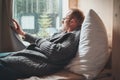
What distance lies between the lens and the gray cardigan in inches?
67.2

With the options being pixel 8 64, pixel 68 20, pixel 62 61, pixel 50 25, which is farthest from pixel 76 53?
pixel 50 25

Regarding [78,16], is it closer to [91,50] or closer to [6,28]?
[91,50]

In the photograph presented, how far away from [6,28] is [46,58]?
1.86ft

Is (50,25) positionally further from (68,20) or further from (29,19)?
(68,20)

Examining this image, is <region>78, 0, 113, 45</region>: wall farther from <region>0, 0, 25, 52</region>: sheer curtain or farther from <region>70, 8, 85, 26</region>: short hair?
<region>0, 0, 25, 52</region>: sheer curtain

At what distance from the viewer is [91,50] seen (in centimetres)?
170

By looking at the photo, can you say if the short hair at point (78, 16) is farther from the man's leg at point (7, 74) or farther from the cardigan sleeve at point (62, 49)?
the man's leg at point (7, 74)

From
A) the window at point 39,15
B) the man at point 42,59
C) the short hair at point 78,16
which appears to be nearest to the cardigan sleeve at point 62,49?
the man at point 42,59

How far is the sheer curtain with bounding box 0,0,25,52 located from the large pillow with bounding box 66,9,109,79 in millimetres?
674

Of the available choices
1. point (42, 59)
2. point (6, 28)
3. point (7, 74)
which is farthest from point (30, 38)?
point (7, 74)

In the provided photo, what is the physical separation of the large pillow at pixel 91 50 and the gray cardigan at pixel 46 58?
0.07 m

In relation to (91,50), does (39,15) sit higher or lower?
higher

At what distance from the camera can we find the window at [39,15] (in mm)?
2527

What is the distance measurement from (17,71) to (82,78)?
1.58 feet
